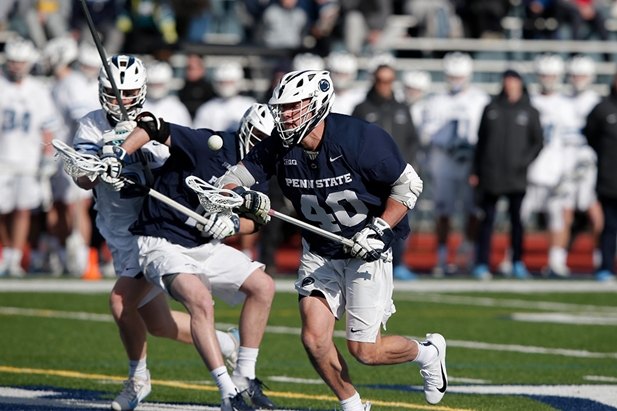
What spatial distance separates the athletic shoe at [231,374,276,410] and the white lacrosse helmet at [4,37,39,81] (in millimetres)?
7345

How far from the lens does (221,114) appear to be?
13336 millimetres

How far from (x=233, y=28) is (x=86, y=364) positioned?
10.5 m

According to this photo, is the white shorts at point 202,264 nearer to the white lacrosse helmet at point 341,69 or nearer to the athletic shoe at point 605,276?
the white lacrosse helmet at point 341,69

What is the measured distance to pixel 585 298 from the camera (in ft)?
38.1

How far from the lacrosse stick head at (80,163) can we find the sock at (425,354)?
194 cm

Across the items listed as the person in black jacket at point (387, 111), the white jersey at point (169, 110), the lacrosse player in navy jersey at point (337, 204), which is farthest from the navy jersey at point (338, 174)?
the white jersey at point (169, 110)

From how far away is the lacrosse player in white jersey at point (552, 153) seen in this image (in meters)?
13.7

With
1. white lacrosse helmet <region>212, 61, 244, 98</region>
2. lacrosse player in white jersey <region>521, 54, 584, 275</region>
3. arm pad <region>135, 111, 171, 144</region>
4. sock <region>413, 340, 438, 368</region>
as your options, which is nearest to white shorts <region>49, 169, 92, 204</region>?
white lacrosse helmet <region>212, 61, 244, 98</region>

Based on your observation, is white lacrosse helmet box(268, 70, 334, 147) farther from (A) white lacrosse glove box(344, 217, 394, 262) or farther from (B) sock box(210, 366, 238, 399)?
(B) sock box(210, 366, 238, 399)

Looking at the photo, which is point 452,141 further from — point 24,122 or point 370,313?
point 370,313

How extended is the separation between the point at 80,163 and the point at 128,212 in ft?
2.92

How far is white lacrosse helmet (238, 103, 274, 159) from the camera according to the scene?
665 cm

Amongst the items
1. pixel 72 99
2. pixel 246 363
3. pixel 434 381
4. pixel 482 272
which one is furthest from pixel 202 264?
pixel 482 272

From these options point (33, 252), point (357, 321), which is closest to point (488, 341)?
point (357, 321)
